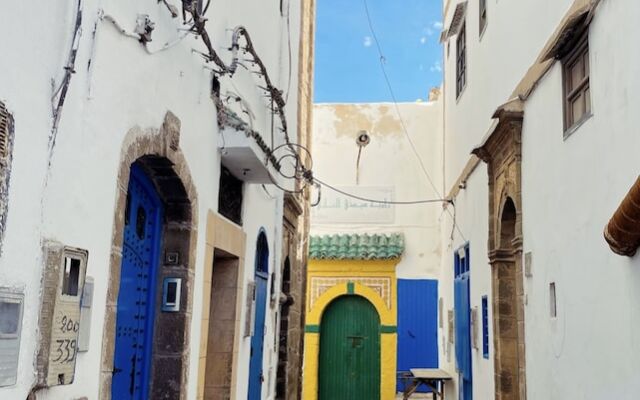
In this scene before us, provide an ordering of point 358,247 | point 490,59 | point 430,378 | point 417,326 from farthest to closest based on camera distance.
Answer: point 358,247 < point 417,326 < point 430,378 < point 490,59

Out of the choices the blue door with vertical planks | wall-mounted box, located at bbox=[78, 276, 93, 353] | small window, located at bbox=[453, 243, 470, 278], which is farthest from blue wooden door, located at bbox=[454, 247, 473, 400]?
wall-mounted box, located at bbox=[78, 276, 93, 353]

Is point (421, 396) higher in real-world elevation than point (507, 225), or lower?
lower

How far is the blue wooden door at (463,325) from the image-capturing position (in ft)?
30.1

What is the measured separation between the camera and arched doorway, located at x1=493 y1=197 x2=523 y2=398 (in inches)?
264

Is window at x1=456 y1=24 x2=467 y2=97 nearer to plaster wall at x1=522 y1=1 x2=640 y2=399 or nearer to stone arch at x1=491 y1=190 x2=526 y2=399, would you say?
stone arch at x1=491 y1=190 x2=526 y2=399

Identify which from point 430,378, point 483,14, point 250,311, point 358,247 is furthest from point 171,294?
point 358,247

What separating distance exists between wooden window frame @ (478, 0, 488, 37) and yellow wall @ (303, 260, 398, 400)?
21.5 ft

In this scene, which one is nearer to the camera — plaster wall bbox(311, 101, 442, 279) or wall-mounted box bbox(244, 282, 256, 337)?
wall-mounted box bbox(244, 282, 256, 337)

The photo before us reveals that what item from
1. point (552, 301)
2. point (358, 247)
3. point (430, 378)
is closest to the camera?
point (552, 301)

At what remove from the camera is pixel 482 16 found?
8492 mm

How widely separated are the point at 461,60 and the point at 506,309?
4.76 meters

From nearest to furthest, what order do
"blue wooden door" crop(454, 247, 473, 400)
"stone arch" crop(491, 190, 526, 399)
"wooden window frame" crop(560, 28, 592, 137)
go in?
"wooden window frame" crop(560, 28, 592, 137)
"stone arch" crop(491, 190, 526, 399)
"blue wooden door" crop(454, 247, 473, 400)

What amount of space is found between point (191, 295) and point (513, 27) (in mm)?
4238

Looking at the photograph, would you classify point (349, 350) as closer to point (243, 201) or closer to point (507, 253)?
point (507, 253)
